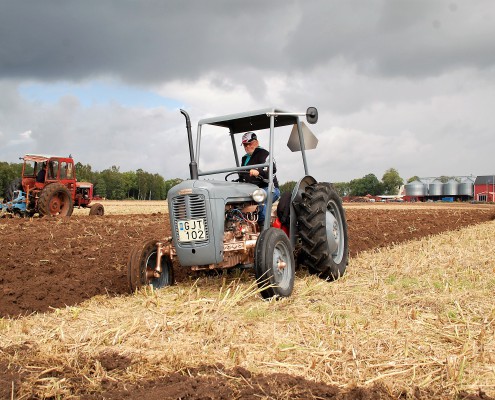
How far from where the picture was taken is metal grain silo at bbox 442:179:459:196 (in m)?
74.6

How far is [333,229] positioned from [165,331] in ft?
11.0

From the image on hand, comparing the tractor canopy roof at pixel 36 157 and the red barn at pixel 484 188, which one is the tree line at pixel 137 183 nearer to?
the red barn at pixel 484 188

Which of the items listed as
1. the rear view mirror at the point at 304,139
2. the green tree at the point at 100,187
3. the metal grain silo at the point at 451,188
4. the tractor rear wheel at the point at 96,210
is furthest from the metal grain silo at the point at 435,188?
the rear view mirror at the point at 304,139

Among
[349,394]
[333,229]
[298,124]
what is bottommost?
[349,394]

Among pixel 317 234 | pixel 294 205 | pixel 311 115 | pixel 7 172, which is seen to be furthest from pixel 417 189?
pixel 311 115

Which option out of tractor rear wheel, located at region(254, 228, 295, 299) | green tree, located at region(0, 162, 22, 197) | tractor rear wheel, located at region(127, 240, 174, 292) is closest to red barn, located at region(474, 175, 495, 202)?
green tree, located at region(0, 162, 22, 197)

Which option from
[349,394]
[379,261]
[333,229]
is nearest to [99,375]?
[349,394]

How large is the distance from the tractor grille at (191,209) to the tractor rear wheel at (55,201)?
12.3 metres

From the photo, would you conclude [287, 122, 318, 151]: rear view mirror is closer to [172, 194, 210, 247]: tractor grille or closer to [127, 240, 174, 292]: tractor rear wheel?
[172, 194, 210, 247]: tractor grille

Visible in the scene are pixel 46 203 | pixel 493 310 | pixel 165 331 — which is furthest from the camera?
pixel 46 203

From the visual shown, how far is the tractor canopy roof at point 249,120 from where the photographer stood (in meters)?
6.73

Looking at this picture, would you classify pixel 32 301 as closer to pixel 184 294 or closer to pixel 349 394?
pixel 184 294

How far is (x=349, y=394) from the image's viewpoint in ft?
10.5

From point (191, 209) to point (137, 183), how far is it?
10609 centimetres
